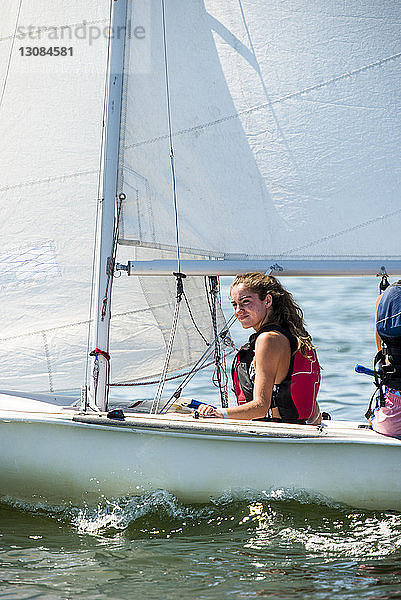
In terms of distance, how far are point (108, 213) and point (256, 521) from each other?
53.6 inches

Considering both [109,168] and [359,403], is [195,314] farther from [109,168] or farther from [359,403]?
[359,403]

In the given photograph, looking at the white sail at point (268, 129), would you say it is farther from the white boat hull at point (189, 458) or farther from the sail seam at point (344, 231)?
the white boat hull at point (189, 458)

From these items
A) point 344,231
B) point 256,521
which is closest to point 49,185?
point 344,231

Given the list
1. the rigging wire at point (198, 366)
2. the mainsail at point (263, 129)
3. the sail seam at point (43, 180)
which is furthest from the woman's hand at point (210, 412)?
the sail seam at point (43, 180)

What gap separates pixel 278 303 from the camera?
3572 mm

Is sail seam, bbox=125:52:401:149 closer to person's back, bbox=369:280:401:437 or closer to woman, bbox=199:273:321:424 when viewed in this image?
woman, bbox=199:273:321:424

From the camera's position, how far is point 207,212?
3834 millimetres

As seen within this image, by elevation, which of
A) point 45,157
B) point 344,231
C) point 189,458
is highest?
point 45,157

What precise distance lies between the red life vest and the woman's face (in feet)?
0.17

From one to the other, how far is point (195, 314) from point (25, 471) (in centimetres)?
128

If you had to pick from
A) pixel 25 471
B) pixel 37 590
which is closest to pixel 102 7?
pixel 25 471

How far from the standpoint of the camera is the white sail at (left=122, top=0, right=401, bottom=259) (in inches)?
148

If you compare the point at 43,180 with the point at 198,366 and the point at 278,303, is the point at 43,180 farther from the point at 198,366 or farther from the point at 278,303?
the point at 278,303

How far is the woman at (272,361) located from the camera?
11.2 ft
